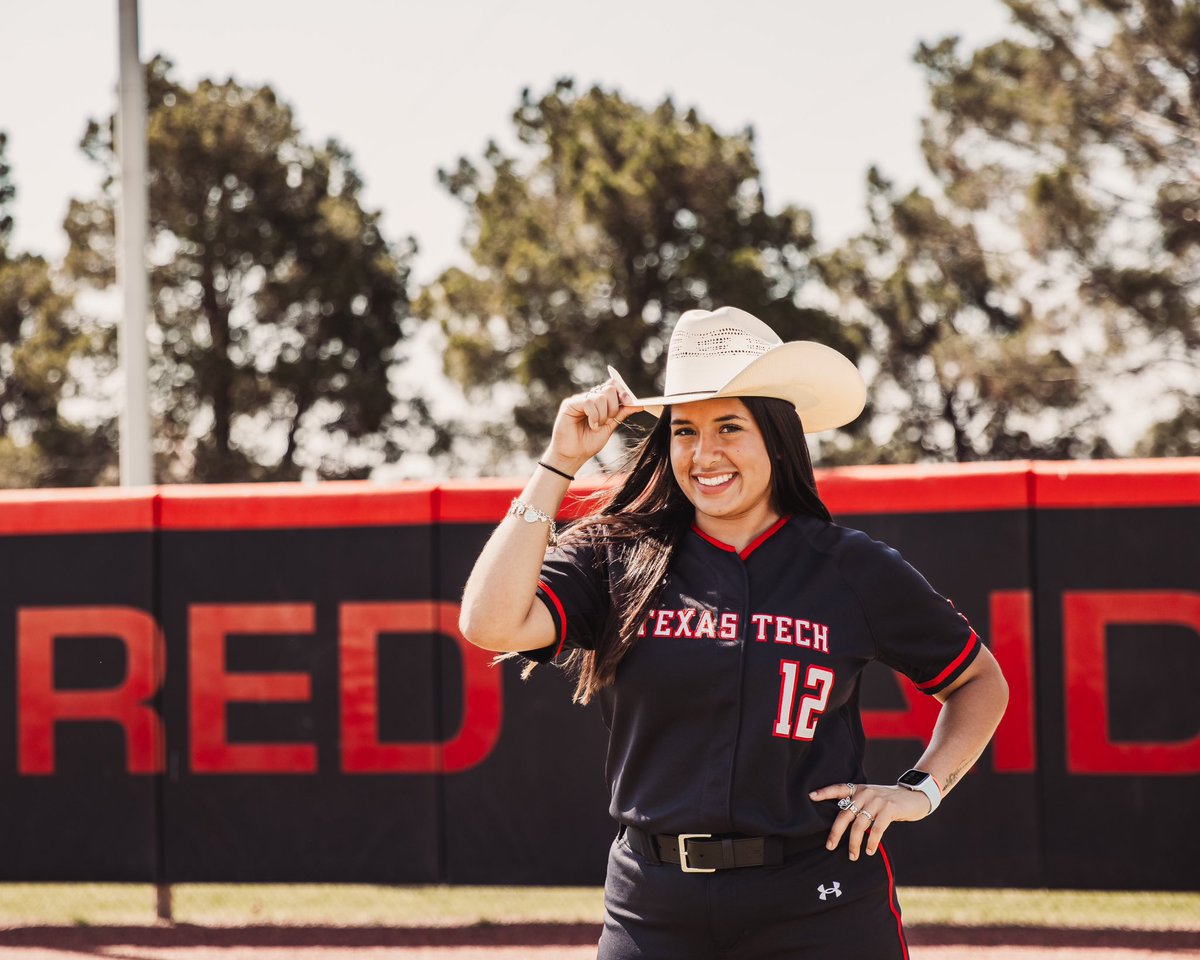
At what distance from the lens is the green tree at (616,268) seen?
86.6ft

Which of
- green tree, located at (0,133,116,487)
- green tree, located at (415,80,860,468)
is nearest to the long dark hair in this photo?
green tree, located at (415,80,860,468)

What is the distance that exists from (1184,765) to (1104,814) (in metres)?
0.42

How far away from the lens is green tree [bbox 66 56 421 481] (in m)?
28.0

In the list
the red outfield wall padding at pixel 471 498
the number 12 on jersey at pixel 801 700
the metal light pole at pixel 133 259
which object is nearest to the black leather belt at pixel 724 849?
the number 12 on jersey at pixel 801 700

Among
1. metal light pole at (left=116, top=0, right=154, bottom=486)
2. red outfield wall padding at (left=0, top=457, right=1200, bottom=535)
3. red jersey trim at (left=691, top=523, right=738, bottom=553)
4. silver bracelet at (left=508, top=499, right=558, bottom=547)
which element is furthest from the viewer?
metal light pole at (left=116, top=0, right=154, bottom=486)

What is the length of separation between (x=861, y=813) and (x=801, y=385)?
0.82 meters

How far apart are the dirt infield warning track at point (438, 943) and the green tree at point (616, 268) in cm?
1874

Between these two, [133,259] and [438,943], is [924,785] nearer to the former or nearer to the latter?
[438,943]

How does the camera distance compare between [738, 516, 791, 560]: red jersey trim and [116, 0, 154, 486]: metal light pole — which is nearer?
[738, 516, 791, 560]: red jersey trim

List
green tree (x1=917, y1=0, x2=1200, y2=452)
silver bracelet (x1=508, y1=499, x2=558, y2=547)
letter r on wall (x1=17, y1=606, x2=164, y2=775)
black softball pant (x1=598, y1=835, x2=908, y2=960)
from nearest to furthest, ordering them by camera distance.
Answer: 1. black softball pant (x1=598, y1=835, x2=908, y2=960)
2. silver bracelet (x1=508, y1=499, x2=558, y2=547)
3. letter r on wall (x1=17, y1=606, x2=164, y2=775)
4. green tree (x1=917, y1=0, x2=1200, y2=452)

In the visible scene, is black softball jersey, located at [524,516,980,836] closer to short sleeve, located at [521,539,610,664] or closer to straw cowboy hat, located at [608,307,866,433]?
short sleeve, located at [521,539,610,664]

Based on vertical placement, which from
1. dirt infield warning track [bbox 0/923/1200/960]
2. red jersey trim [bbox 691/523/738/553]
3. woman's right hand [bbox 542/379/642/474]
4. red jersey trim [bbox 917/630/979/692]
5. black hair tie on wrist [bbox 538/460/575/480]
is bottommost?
dirt infield warning track [bbox 0/923/1200/960]

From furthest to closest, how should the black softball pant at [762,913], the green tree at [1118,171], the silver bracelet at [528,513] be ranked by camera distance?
the green tree at [1118,171] → the silver bracelet at [528,513] → the black softball pant at [762,913]

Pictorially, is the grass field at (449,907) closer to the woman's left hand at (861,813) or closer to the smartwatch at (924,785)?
the smartwatch at (924,785)
